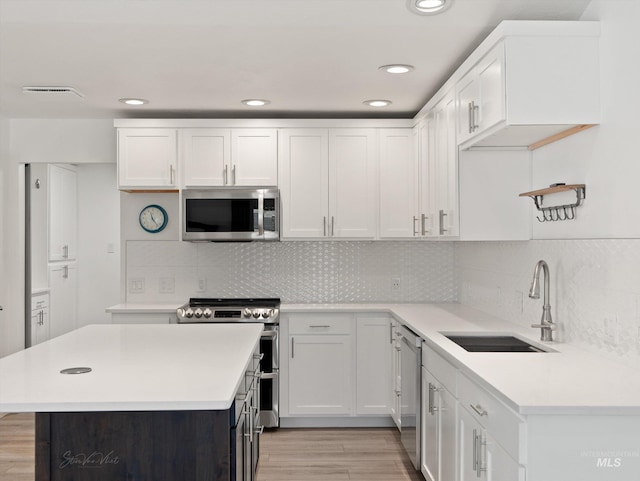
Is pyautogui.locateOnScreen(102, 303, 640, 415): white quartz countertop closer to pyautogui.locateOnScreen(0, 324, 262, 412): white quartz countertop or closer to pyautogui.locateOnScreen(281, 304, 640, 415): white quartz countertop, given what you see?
pyautogui.locateOnScreen(281, 304, 640, 415): white quartz countertop

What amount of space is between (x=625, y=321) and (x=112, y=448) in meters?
1.97

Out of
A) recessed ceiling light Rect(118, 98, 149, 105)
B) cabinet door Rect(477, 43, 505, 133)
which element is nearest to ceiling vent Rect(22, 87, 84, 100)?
→ recessed ceiling light Rect(118, 98, 149, 105)

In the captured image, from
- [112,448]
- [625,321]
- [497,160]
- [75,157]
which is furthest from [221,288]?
[625,321]

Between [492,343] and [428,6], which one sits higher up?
[428,6]

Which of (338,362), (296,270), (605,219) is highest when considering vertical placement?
(605,219)

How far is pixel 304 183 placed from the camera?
4664mm

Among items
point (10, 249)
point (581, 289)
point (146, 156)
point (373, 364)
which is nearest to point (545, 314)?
point (581, 289)

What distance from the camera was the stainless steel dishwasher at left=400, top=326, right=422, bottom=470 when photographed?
3.41 metres

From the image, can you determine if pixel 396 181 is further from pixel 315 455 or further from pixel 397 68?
pixel 315 455

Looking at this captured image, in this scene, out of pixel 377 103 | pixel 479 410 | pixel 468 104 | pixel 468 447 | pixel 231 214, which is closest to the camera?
pixel 479 410

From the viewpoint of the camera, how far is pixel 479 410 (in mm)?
2225

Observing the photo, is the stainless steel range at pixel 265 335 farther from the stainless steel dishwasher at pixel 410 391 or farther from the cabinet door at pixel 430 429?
the cabinet door at pixel 430 429

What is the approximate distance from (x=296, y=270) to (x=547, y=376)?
3.09 metres

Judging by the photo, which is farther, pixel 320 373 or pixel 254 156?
pixel 254 156
